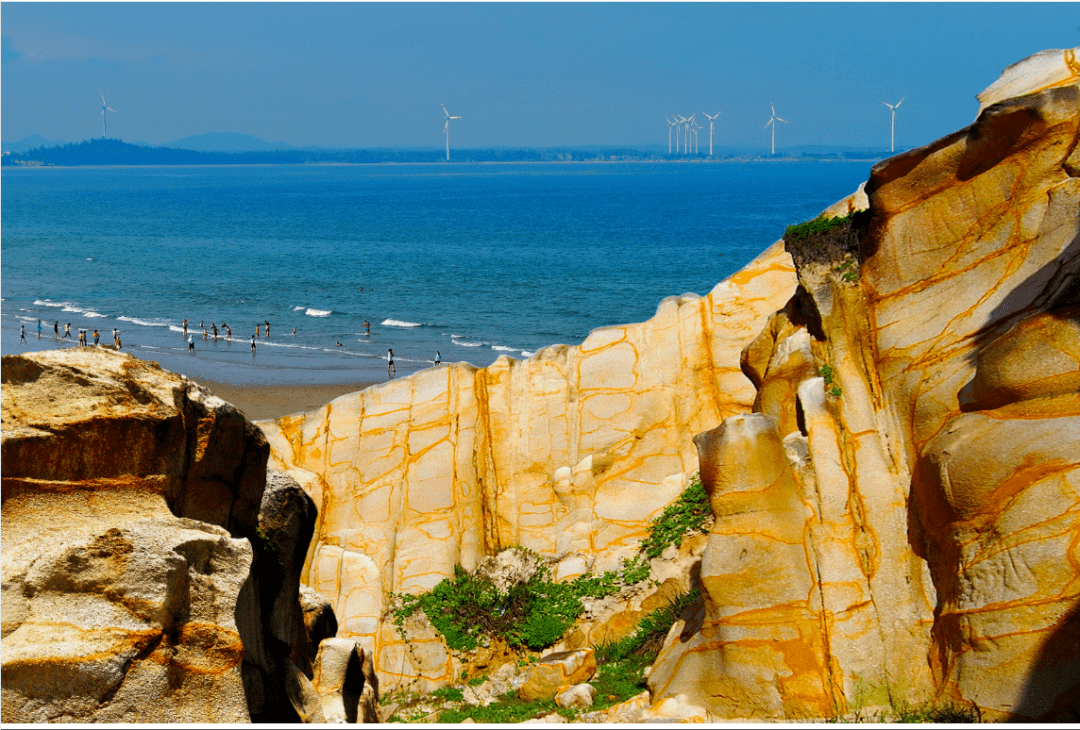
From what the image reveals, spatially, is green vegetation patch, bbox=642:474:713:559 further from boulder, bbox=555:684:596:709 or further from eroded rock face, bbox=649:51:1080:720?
boulder, bbox=555:684:596:709

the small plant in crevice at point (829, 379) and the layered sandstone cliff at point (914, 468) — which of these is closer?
the layered sandstone cliff at point (914, 468)

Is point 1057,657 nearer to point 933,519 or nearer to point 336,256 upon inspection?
point 933,519

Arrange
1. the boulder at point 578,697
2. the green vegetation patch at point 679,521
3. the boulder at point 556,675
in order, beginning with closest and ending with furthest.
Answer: the boulder at point 578,697 → the boulder at point 556,675 → the green vegetation patch at point 679,521

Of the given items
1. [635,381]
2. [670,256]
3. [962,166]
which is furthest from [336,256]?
[962,166]

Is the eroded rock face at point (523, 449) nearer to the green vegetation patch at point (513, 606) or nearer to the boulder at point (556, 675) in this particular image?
the green vegetation patch at point (513, 606)

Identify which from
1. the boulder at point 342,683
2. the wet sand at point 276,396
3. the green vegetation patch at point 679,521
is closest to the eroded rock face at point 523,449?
the green vegetation patch at point 679,521

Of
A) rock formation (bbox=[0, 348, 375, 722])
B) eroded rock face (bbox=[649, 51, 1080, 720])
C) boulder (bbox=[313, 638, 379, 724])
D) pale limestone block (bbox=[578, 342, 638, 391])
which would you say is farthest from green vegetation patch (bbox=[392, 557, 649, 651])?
rock formation (bbox=[0, 348, 375, 722])

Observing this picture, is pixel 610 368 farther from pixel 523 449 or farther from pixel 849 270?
pixel 849 270
